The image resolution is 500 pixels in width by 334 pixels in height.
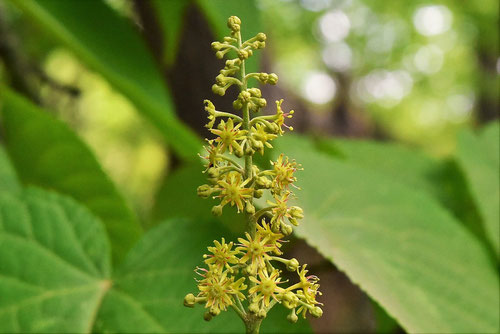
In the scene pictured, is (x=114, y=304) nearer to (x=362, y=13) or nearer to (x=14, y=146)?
(x=14, y=146)

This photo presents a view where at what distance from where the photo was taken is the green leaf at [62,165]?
105 cm

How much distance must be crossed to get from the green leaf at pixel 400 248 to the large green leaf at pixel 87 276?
0.16 m

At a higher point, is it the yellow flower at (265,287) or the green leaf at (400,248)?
the green leaf at (400,248)

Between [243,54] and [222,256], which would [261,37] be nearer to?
[243,54]

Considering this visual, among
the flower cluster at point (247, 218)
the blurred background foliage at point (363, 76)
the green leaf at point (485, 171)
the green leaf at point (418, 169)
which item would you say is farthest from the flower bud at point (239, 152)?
the blurred background foliage at point (363, 76)

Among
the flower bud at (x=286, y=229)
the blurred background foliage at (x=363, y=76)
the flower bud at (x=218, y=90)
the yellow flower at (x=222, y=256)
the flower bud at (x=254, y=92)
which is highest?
the blurred background foliage at (x=363, y=76)

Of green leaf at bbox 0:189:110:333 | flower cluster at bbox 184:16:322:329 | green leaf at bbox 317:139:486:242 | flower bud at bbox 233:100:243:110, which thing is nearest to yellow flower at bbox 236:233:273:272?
flower cluster at bbox 184:16:322:329

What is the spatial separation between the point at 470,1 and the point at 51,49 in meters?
3.87

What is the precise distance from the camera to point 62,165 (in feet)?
3.58

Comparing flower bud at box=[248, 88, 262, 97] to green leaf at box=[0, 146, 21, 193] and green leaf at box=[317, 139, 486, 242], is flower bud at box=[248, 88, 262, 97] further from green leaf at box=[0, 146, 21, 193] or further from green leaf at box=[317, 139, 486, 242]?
green leaf at box=[317, 139, 486, 242]

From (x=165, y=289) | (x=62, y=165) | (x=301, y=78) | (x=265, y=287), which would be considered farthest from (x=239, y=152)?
(x=301, y=78)

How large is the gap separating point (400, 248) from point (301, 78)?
10.2m

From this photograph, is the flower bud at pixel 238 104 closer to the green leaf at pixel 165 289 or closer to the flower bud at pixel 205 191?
the flower bud at pixel 205 191

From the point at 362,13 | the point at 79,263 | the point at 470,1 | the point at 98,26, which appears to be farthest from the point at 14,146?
the point at 362,13
